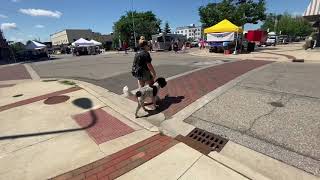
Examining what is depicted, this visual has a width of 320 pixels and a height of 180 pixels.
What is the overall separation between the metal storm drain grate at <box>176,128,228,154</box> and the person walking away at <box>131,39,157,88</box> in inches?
77.6

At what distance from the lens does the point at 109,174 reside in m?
3.10

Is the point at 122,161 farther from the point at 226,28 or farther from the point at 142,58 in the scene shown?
the point at 226,28

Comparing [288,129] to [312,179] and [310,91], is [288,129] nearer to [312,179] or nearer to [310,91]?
[312,179]

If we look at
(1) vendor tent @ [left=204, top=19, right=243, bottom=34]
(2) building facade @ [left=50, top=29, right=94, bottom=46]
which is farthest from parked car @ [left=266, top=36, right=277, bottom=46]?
(2) building facade @ [left=50, top=29, right=94, bottom=46]

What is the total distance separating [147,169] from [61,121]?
3.00 meters

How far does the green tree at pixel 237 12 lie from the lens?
25141mm

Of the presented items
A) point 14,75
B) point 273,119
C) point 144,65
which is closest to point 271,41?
point 273,119

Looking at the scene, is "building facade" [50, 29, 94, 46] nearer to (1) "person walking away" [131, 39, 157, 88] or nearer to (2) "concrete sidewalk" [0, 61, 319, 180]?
(2) "concrete sidewalk" [0, 61, 319, 180]

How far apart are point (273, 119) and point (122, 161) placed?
3389 mm

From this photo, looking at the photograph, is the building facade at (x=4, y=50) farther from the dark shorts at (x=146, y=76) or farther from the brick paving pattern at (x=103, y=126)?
the dark shorts at (x=146, y=76)

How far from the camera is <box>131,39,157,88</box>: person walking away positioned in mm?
5193

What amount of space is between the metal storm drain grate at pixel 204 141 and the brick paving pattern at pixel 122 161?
28 centimetres

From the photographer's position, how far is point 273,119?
14.9 feet

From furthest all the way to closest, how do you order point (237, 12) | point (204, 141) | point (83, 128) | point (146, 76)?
point (237, 12)
point (146, 76)
point (83, 128)
point (204, 141)
